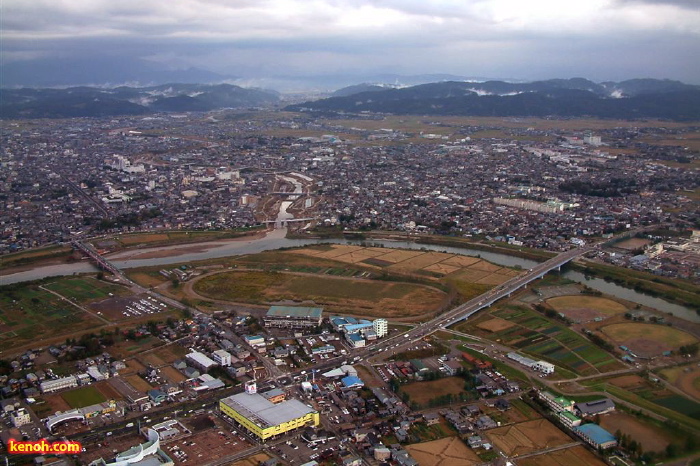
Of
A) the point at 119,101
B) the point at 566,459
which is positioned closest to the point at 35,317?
the point at 566,459

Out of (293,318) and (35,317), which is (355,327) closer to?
(293,318)

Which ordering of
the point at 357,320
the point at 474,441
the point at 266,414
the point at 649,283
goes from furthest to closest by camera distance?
1. the point at 649,283
2. the point at 357,320
3. the point at 266,414
4. the point at 474,441

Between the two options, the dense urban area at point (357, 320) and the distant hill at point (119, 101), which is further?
the distant hill at point (119, 101)

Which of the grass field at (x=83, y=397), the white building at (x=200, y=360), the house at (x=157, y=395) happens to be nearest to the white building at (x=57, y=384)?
the grass field at (x=83, y=397)

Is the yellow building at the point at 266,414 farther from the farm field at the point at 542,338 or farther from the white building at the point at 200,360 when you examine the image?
the farm field at the point at 542,338

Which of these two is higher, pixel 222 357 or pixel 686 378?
pixel 222 357

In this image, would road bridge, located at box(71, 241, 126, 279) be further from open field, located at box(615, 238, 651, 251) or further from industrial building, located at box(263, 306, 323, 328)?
open field, located at box(615, 238, 651, 251)

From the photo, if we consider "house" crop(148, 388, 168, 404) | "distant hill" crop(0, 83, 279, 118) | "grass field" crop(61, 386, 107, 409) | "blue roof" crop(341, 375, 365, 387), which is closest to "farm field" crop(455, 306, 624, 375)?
"blue roof" crop(341, 375, 365, 387)
